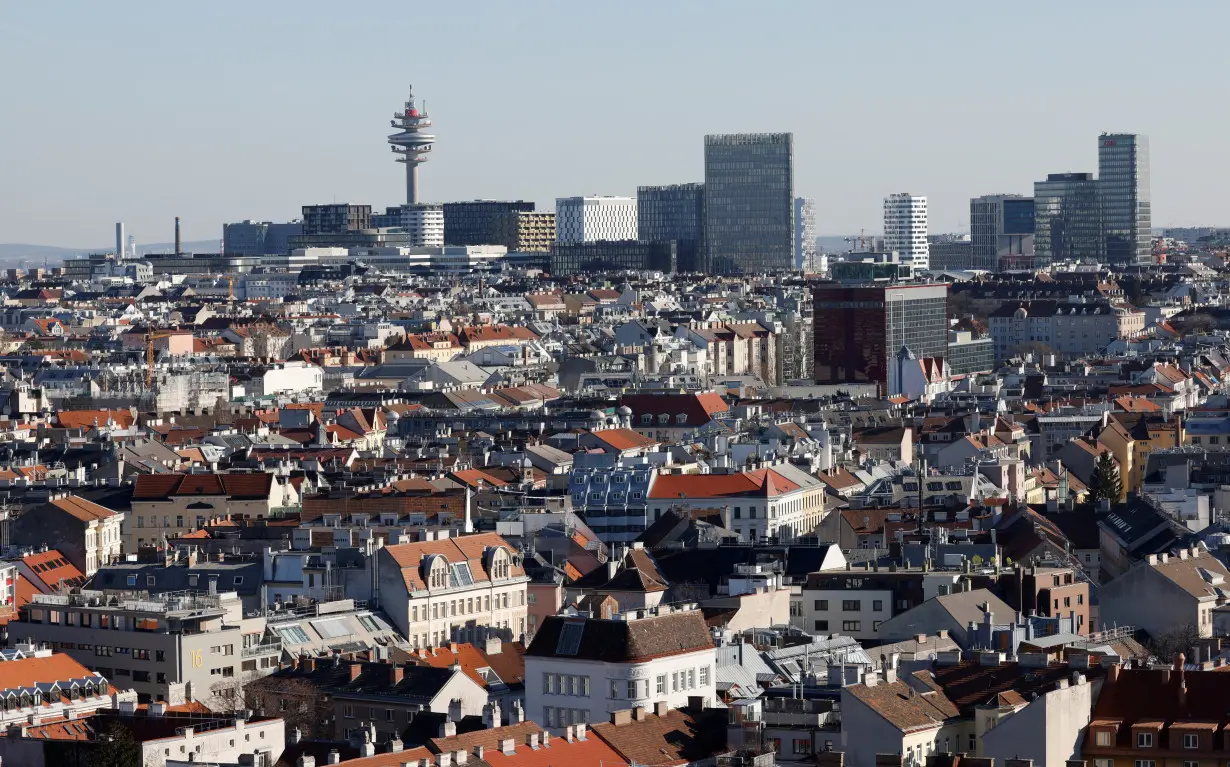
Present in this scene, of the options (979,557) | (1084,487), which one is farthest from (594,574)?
(1084,487)

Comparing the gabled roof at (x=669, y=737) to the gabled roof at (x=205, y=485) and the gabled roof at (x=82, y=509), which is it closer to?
the gabled roof at (x=82, y=509)

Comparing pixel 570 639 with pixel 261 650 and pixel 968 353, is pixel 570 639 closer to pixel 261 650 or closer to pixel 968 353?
pixel 261 650

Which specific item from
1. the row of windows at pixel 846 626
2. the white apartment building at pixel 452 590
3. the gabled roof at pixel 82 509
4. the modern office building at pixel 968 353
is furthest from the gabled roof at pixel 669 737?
the modern office building at pixel 968 353

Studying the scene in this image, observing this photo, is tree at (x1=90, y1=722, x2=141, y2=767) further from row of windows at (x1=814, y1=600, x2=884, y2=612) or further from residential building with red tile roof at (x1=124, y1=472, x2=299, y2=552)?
residential building with red tile roof at (x1=124, y1=472, x2=299, y2=552)

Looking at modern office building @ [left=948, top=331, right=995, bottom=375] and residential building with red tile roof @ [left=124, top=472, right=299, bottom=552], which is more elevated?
residential building with red tile roof @ [left=124, top=472, right=299, bottom=552]

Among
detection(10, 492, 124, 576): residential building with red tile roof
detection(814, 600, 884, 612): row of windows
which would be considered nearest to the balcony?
detection(814, 600, 884, 612): row of windows
